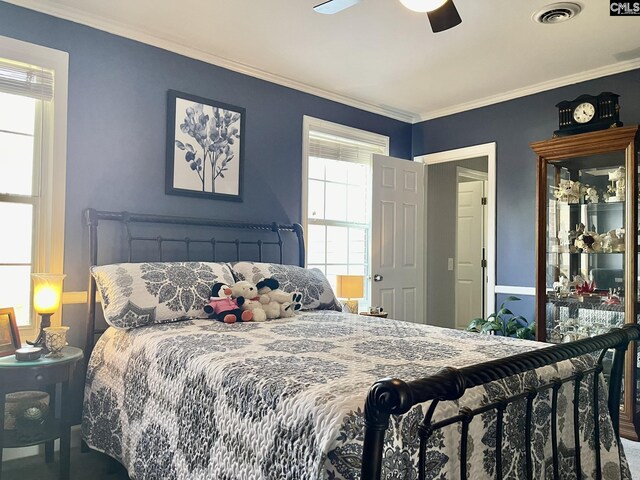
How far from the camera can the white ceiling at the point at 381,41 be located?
2750 millimetres

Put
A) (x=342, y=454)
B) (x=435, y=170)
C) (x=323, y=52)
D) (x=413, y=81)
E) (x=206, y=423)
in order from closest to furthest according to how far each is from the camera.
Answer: (x=342, y=454) → (x=206, y=423) → (x=323, y=52) → (x=413, y=81) → (x=435, y=170)

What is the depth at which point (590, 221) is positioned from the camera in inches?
135

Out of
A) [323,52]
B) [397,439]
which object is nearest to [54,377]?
[397,439]

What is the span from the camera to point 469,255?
614 cm

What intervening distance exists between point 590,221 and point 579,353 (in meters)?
2.30

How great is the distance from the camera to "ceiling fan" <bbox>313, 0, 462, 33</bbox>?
2.00 metres

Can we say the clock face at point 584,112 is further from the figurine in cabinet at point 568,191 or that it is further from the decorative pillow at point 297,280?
the decorative pillow at point 297,280

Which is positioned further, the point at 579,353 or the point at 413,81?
the point at 413,81

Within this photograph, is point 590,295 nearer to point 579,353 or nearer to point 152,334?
point 579,353

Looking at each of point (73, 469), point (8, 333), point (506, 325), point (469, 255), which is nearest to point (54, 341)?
point (8, 333)

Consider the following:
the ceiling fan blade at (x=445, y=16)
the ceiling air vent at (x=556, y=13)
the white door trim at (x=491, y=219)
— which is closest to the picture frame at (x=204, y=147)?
the ceiling fan blade at (x=445, y=16)

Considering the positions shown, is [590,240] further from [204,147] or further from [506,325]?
Answer: [204,147]

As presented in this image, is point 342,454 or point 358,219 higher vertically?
point 358,219

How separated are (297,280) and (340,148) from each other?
1.61m
